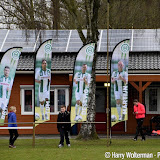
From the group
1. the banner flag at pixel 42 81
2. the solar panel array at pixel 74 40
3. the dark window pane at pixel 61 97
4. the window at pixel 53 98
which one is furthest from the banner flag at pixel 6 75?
the solar panel array at pixel 74 40

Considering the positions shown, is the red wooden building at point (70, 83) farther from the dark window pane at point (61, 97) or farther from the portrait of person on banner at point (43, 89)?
the portrait of person on banner at point (43, 89)

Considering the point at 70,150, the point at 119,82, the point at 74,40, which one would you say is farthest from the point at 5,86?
the point at 74,40

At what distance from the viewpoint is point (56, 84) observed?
24.2 meters

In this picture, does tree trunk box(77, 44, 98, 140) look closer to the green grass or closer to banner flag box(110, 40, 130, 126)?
the green grass

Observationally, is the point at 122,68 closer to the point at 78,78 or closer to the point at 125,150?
the point at 78,78

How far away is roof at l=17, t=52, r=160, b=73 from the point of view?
23.0 metres

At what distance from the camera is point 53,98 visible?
24.6 m

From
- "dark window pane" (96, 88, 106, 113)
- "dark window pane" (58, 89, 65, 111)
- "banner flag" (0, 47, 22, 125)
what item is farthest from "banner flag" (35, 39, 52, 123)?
"dark window pane" (96, 88, 106, 113)

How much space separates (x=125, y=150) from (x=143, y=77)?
24.5 ft

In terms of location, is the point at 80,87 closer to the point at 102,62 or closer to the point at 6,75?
the point at 6,75

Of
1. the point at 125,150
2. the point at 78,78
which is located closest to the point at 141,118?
the point at 78,78

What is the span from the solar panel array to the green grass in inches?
301

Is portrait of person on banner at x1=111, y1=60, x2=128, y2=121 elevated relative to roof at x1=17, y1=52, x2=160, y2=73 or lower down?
lower down

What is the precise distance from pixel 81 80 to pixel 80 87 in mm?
259
